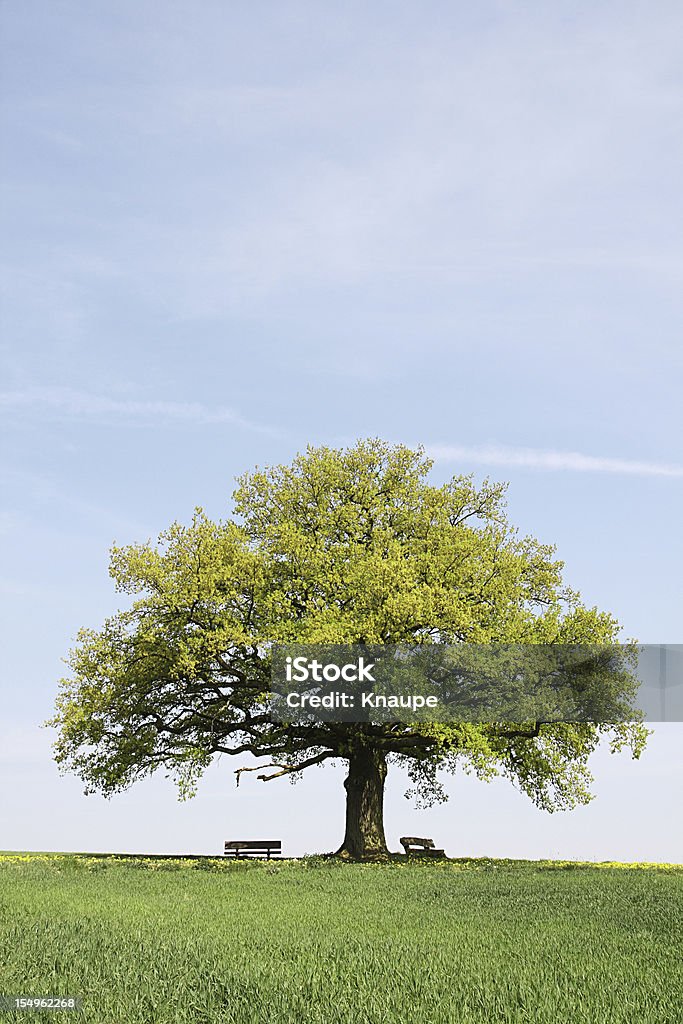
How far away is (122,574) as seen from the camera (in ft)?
102

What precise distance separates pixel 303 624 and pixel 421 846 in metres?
9.12

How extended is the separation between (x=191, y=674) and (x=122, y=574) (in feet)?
12.6

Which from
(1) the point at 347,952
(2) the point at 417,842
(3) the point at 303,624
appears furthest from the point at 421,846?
(1) the point at 347,952

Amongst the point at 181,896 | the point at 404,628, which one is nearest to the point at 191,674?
the point at 404,628

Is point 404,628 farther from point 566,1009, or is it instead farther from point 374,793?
point 566,1009

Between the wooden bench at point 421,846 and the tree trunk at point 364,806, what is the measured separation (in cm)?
108

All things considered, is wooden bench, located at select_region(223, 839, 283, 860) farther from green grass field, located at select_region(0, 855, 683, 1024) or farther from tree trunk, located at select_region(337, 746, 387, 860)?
green grass field, located at select_region(0, 855, 683, 1024)

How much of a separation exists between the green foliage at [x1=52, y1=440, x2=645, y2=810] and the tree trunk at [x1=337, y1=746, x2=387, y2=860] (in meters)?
0.73

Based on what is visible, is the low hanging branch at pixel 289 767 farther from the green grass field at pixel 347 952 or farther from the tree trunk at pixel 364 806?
the green grass field at pixel 347 952

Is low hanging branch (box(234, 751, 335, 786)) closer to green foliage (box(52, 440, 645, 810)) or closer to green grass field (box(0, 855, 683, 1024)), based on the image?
green foliage (box(52, 440, 645, 810))

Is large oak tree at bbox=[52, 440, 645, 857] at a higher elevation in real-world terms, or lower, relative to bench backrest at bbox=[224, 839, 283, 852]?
higher

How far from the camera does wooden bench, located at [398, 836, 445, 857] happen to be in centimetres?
3219

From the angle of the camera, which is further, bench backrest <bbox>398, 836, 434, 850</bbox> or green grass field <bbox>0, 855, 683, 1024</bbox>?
bench backrest <bbox>398, 836, 434, 850</bbox>

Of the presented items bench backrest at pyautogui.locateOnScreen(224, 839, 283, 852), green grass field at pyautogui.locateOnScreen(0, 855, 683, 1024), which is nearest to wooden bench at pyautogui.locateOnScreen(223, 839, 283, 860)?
bench backrest at pyautogui.locateOnScreen(224, 839, 283, 852)
